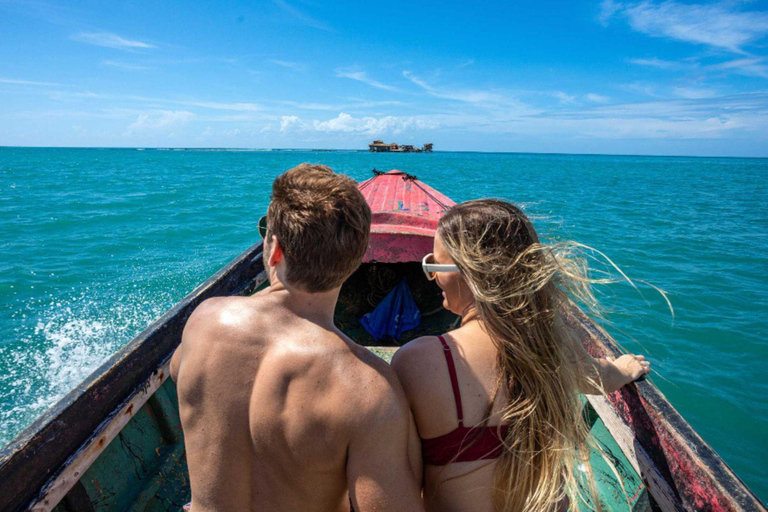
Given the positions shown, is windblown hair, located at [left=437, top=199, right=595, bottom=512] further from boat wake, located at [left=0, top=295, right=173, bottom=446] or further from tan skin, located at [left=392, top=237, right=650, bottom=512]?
boat wake, located at [left=0, top=295, right=173, bottom=446]

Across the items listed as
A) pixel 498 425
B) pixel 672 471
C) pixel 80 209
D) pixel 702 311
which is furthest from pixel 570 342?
pixel 80 209

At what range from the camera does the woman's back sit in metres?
1.34

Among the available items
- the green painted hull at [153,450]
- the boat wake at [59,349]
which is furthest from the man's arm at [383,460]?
the boat wake at [59,349]

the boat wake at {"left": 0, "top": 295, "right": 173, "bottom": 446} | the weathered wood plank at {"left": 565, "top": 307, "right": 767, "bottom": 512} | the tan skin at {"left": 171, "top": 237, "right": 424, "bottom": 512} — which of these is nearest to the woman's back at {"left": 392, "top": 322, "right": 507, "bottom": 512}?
the tan skin at {"left": 171, "top": 237, "right": 424, "bottom": 512}

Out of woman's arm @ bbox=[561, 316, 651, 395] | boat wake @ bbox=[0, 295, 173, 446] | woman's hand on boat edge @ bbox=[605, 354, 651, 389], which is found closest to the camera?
woman's arm @ bbox=[561, 316, 651, 395]

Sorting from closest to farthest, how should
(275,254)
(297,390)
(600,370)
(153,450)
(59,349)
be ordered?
(297,390), (275,254), (600,370), (153,450), (59,349)

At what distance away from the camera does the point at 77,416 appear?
6.84ft

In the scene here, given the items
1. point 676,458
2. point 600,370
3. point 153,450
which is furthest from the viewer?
point 153,450

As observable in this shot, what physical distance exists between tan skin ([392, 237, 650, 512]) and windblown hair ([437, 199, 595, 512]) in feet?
0.15

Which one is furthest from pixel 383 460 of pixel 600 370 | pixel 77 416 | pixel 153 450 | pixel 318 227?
pixel 153 450

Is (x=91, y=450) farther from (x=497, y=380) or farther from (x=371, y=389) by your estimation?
(x=497, y=380)

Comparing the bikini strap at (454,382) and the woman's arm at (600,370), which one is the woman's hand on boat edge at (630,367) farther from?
the bikini strap at (454,382)

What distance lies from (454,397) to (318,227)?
0.69m

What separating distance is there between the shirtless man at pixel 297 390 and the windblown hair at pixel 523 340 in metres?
0.36
